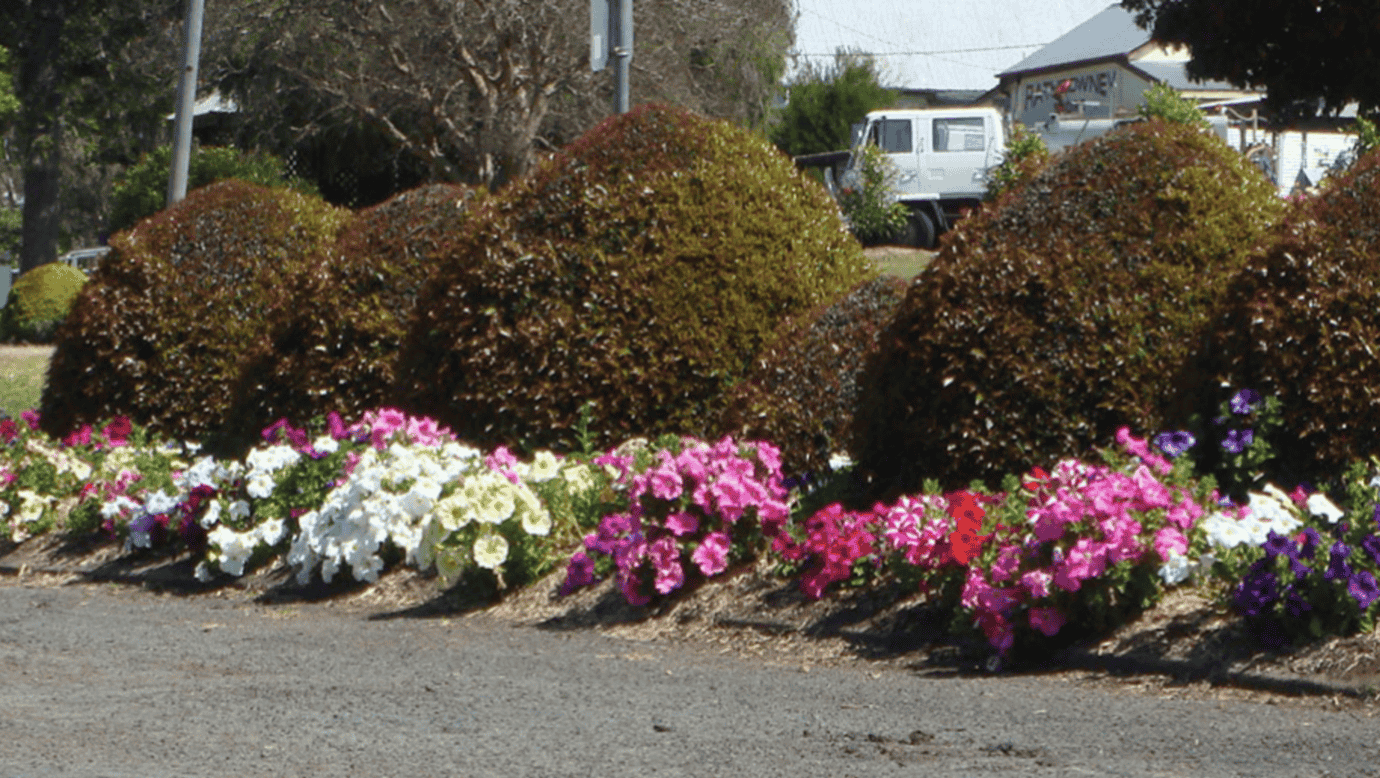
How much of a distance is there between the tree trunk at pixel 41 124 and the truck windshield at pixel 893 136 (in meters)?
15.6

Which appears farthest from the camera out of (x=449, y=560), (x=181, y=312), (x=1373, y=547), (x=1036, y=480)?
(x=181, y=312)

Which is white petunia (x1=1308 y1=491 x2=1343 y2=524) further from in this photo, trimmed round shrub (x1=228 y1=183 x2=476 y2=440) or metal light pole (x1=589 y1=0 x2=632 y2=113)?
metal light pole (x1=589 y1=0 x2=632 y2=113)

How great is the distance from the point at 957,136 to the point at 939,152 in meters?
0.61

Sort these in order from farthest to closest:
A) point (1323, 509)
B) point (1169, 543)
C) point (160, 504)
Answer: point (160, 504), point (1169, 543), point (1323, 509)

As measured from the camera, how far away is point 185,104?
13344 millimetres

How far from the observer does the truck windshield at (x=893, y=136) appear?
3025cm

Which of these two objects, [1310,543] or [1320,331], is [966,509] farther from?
[1320,331]

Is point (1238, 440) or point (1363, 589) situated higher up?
point (1238, 440)

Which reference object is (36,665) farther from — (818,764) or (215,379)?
(215,379)

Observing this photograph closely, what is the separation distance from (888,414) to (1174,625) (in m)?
1.63

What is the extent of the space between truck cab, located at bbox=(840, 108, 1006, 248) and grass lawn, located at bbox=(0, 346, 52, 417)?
14.0 meters

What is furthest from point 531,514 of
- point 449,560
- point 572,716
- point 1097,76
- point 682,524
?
point 1097,76

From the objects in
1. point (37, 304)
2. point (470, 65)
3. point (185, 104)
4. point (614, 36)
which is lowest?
point (37, 304)

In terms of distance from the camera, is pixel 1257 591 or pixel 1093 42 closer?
pixel 1257 591
